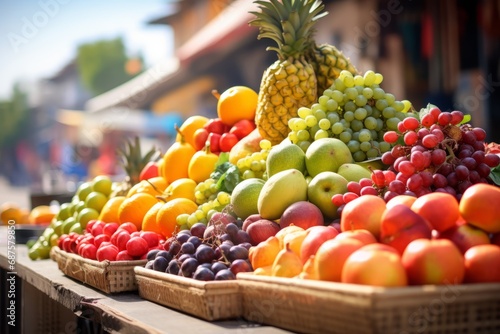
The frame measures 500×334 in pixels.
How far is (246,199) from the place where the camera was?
102 inches

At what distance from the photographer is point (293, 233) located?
211 cm

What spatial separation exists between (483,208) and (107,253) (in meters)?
1.78

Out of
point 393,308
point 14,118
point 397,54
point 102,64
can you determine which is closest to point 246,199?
point 393,308

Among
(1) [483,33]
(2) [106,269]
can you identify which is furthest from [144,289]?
(1) [483,33]

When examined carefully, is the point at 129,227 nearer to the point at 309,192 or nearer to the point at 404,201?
the point at 309,192

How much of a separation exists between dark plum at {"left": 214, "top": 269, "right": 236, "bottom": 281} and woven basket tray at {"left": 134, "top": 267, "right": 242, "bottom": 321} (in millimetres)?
72

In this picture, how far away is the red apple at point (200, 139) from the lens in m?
3.66

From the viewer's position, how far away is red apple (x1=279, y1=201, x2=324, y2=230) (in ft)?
7.46

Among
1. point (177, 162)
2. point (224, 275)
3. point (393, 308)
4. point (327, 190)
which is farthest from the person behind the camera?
point (177, 162)

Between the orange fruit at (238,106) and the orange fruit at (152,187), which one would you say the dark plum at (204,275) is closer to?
the orange fruit at (152,187)

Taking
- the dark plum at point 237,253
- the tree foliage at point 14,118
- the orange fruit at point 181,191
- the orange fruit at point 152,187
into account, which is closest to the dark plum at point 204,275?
the dark plum at point 237,253

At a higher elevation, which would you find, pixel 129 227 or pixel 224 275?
pixel 129 227

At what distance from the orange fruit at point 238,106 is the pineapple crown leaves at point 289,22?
1.45 feet

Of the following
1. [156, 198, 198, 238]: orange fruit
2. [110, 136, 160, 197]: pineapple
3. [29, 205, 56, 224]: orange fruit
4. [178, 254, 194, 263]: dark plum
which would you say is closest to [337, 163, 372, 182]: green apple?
[178, 254, 194, 263]: dark plum
